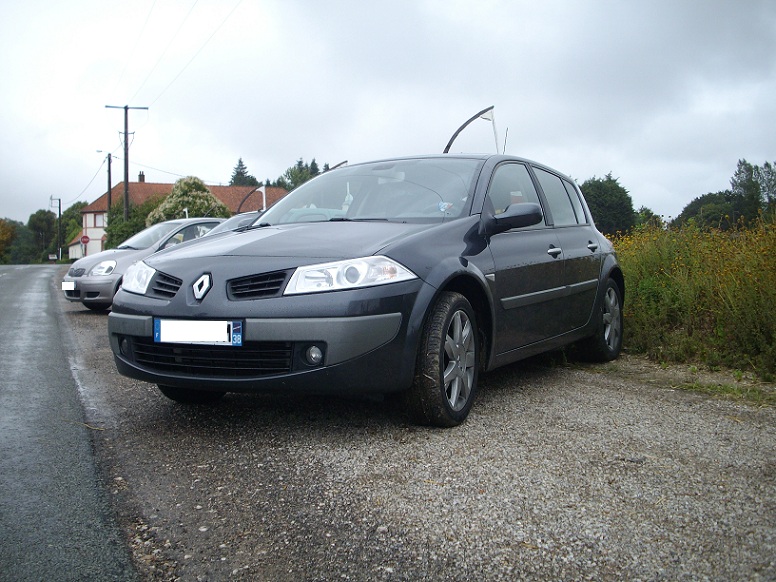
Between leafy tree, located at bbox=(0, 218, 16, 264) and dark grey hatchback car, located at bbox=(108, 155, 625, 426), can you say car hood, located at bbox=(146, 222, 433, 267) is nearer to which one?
dark grey hatchback car, located at bbox=(108, 155, 625, 426)

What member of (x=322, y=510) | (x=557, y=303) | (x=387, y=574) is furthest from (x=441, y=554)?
(x=557, y=303)

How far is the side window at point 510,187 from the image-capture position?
523 cm

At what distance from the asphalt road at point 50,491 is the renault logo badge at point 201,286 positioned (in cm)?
90

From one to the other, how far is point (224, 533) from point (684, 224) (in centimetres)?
810

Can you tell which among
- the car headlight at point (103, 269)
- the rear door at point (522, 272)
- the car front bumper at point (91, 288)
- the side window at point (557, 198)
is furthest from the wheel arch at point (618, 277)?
the car headlight at point (103, 269)

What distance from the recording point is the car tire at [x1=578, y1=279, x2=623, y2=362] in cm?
668

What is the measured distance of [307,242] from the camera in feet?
14.1

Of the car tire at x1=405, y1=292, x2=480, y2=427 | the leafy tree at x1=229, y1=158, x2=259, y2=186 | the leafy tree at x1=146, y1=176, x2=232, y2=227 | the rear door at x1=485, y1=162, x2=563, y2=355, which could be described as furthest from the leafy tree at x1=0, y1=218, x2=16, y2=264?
the car tire at x1=405, y1=292, x2=480, y2=427

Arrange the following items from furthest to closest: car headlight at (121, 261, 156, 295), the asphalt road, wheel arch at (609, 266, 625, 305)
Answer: wheel arch at (609, 266, 625, 305), car headlight at (121, 261, 156, 295), the asphalt road

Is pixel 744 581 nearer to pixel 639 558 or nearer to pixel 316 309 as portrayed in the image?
pixel 639 558

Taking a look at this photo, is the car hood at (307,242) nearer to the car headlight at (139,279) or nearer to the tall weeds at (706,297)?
the car headlight at (139,279)

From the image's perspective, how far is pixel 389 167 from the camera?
552cm

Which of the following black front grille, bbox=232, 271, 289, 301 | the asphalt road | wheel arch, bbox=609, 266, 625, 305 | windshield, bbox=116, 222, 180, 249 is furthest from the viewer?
windshield, bbox=116, 222, 180, 249

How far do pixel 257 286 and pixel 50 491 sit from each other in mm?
1326
